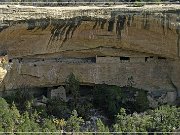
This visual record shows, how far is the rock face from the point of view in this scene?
18.9m

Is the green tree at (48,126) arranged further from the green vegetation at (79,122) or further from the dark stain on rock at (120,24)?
the dark stain on rock at (120,24)

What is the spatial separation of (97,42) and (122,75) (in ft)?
5.75

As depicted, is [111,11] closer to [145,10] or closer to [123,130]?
[145,10]

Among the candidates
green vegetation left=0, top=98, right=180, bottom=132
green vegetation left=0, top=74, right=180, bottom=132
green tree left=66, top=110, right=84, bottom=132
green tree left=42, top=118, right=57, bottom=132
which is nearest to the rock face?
green vegetation left=0, top=74, right=180, bottom=132

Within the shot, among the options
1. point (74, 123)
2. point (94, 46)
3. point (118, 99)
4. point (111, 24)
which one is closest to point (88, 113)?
point (118, 99)

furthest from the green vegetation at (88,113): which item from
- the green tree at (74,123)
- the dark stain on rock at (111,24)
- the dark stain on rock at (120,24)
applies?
the dark stain on rock at (111,24)

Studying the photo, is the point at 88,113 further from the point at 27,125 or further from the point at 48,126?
the point at 27,125

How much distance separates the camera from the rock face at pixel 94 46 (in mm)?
18938

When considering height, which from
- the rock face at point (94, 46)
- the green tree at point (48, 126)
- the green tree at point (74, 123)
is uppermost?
the rock face at point (94, 46)

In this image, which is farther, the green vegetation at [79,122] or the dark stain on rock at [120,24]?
the dark stain on rock at [120,24]

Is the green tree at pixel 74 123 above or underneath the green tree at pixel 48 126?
underneath

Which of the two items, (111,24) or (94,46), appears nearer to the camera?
(111,24)

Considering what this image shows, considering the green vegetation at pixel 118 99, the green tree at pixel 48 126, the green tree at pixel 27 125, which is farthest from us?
the green vegetation at pixel 118 99

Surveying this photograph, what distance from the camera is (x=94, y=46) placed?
20094mm
